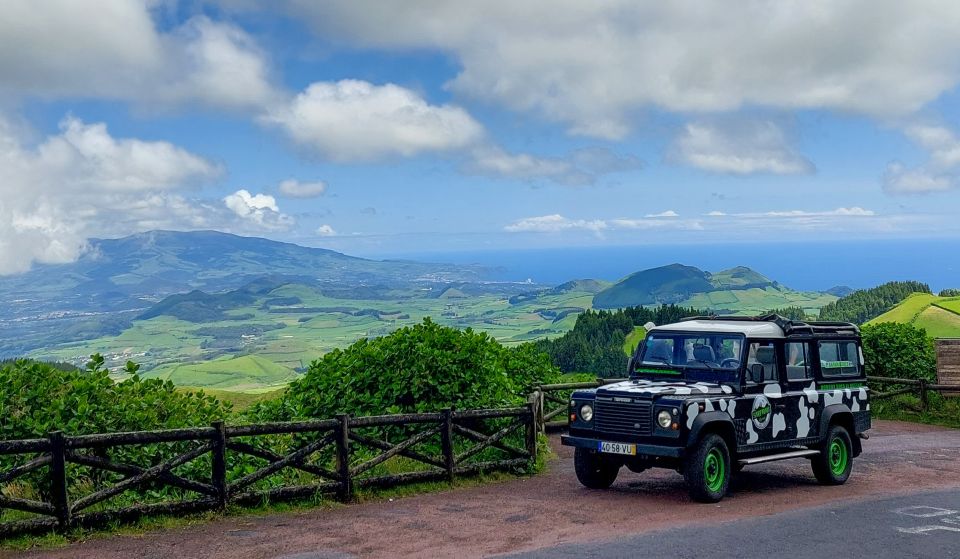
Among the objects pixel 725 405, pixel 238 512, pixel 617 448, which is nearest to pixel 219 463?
pixel 238 512

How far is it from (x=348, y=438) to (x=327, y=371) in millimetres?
5371

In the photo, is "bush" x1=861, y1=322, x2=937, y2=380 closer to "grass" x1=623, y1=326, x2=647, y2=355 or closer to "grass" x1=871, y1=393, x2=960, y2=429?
"grass" x1=871, y1=393, x2=960, y2=429

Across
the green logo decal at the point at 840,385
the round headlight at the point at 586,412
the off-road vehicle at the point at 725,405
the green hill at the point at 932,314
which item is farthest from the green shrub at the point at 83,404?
the green hill at the point at 932,314

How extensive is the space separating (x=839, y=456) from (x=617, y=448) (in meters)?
5.44

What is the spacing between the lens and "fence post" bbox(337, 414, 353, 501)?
47.2 feet

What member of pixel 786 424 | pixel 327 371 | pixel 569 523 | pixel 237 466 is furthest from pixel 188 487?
pixel 786 424

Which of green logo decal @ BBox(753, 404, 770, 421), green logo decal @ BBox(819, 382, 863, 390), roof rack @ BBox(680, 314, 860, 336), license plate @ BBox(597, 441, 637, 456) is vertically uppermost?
roof rack @ BBox(680, 314, 860, 336)

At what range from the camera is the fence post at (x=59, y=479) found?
1170 cm

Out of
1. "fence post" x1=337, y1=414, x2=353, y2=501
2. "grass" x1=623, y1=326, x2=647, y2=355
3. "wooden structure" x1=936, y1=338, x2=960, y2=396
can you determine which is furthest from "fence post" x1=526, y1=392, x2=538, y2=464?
"grass" x1=623, y1=326, x2=647, y2=355

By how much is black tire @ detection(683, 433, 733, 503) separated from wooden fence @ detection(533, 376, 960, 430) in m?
6.99

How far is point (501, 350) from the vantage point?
2338cm

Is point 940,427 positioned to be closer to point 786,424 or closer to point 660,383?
point 786,424

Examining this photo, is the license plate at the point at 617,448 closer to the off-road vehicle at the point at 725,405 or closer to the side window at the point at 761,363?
the off-road vehicle at the point at 725,405

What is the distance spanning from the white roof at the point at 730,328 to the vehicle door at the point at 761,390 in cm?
15
